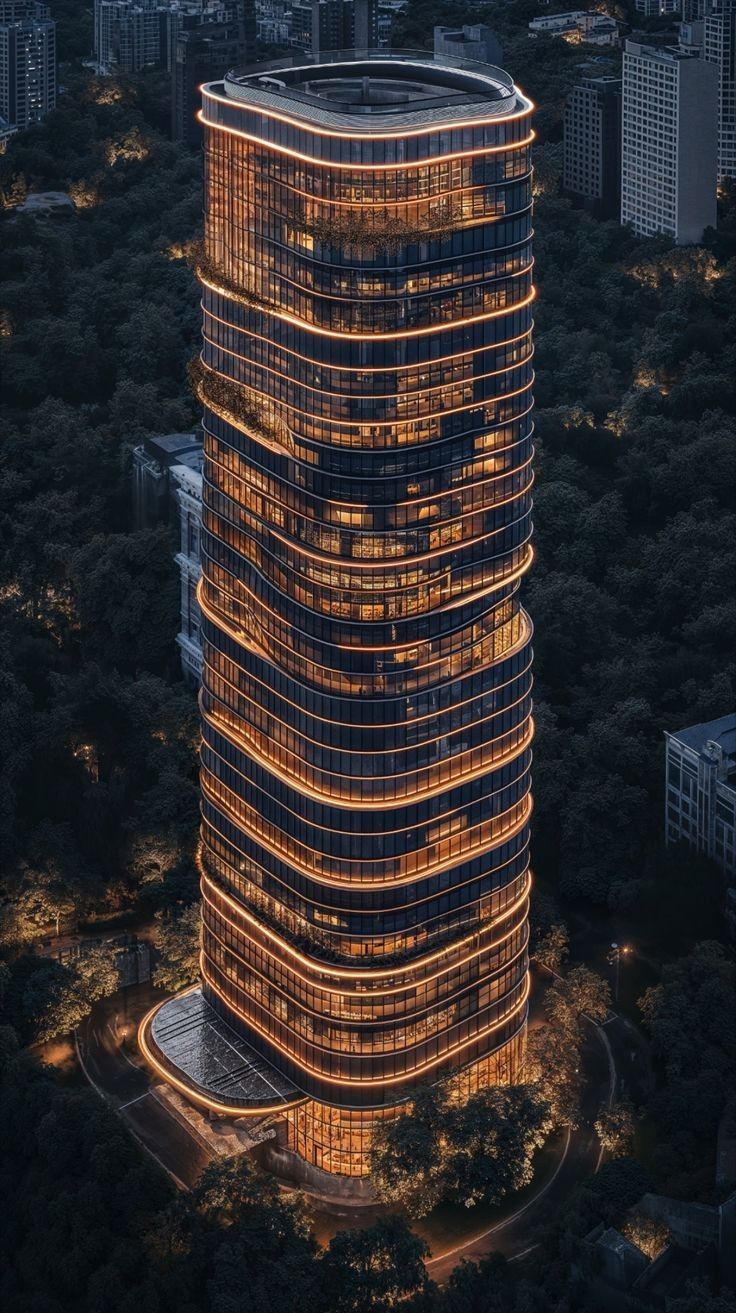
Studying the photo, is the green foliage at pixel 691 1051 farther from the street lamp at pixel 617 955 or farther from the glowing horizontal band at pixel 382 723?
the glowing horizontal band at pixel 382 723

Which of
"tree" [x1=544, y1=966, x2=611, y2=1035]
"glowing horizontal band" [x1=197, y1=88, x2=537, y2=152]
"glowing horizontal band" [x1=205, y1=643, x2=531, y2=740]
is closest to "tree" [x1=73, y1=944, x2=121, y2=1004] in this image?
"glowing horizontal band" [x1=205, y1=643, x2=531, y2=740]

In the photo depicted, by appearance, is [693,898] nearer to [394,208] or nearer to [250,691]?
[250,691]

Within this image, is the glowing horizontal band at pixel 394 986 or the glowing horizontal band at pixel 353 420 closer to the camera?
the glowing horizontal band at pixel 353 420

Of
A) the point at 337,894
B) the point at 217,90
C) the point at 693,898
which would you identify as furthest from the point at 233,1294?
the point at 217,90

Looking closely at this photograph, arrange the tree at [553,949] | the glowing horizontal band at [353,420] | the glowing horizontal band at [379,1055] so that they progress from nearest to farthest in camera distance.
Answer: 1. the glowing horizontal band at [353,420]
2. the glowing horizontal band at [379,1055]
3. the tree at [553,949]

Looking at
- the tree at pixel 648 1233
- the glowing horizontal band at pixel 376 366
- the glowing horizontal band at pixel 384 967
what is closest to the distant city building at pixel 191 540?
the glowing horizontal band at pixel 384 967
